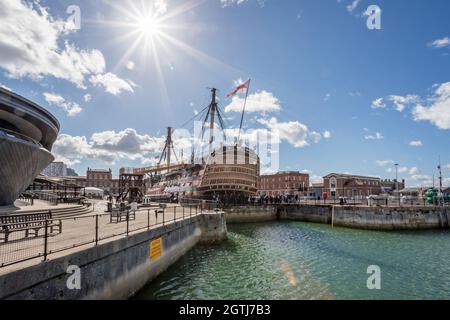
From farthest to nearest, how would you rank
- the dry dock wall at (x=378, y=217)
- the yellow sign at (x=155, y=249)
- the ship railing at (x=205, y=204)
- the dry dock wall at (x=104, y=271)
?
the dry dock wall at (x=378, y=217) < the ship railing at (x=205, y=204) < the yellow sign at (x=155, y=249) < the dry dock wall at (x=104, y=271)

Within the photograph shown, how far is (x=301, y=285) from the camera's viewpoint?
12.5m

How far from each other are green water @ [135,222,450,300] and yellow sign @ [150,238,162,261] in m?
1.08

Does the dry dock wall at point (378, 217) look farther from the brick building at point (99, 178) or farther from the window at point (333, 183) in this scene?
the brick building at point (99, 178)

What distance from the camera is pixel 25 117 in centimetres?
2147

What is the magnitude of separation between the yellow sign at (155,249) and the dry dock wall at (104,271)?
0.46 ft

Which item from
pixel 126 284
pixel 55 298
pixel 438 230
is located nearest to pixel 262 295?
pixel 126 284

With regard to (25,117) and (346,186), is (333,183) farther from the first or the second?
(25,117)

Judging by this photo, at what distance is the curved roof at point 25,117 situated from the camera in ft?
62.5

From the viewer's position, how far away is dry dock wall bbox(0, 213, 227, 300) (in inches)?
245

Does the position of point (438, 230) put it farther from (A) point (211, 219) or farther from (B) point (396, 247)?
(A) point (211, 219)

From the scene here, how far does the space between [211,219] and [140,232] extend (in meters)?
11.8

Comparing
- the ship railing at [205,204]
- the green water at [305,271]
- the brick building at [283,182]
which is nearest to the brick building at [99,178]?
the brick building at [283,182]

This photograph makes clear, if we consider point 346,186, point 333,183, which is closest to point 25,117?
point 333,183

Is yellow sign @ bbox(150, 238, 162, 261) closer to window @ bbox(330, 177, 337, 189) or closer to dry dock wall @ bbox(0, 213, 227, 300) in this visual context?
dry dock wall @ bbox(0, 213, 227, 300)
